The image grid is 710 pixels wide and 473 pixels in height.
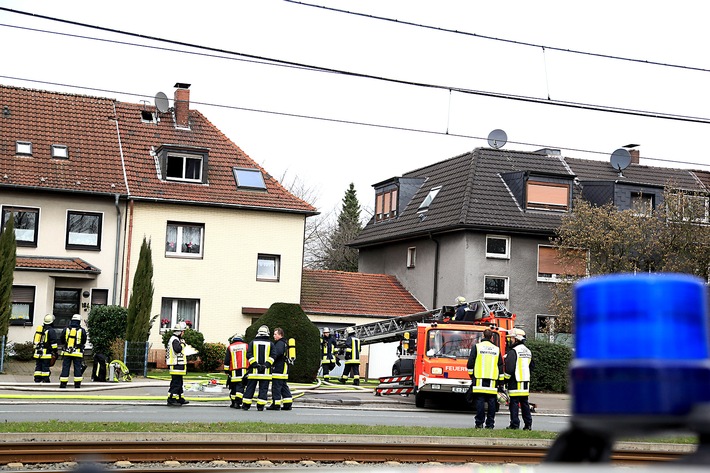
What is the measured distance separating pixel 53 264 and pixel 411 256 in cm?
1711

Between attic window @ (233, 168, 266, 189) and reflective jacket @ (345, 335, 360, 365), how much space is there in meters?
9.42

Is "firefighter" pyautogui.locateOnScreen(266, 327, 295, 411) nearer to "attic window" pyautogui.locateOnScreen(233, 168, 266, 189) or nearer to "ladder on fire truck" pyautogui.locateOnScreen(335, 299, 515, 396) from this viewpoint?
"ladder on fire truck" pyautogui.locateOnScreen(335, 299, 515, 396)

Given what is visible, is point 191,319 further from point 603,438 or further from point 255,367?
point 603,438

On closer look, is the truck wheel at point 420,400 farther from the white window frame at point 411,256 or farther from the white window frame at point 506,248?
the white window frame at point 411,256

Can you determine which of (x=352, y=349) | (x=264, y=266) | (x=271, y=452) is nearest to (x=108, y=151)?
(x=264, y=266)

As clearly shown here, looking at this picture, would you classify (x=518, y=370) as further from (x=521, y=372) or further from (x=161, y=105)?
(x=161, y=105)

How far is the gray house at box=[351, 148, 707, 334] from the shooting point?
1624 inches

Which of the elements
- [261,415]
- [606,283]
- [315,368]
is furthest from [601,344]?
[315,368]

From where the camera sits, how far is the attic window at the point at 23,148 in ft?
123

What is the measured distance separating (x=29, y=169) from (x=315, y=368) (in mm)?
13821

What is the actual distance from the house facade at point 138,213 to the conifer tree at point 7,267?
2007 millimetres

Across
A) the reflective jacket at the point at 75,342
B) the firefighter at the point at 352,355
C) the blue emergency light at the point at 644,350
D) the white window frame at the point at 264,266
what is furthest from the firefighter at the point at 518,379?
the white window frame at the point at 264,266

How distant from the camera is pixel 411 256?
152ft

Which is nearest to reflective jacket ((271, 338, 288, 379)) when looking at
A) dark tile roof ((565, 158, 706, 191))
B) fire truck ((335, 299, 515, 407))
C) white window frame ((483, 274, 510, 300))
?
fire truck ((335, 299, 515, 407))
